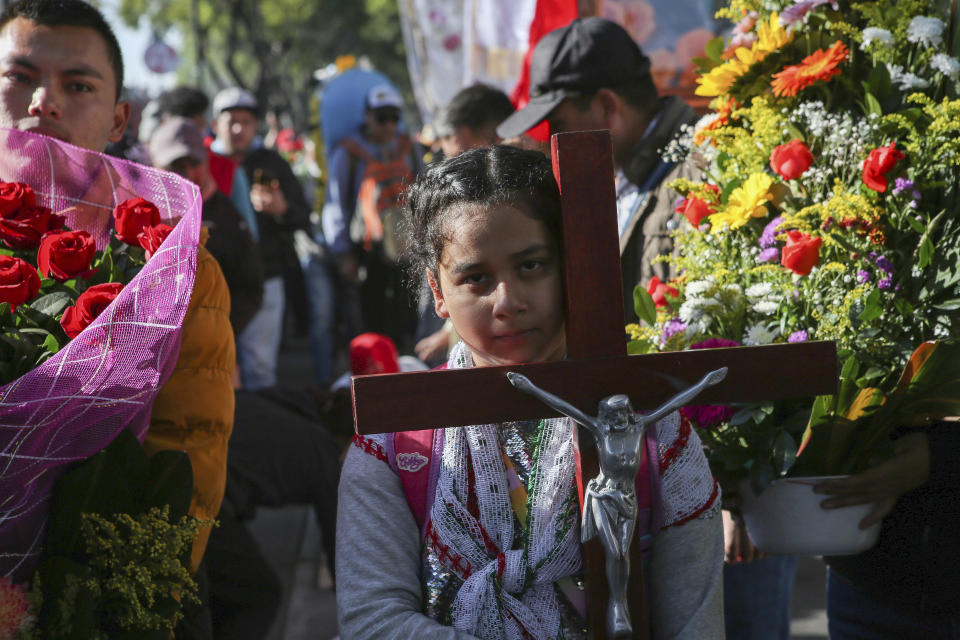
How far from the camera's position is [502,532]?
1.77 meters

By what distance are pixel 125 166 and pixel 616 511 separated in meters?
1.28

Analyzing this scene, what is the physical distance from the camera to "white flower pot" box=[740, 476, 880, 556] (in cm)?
222

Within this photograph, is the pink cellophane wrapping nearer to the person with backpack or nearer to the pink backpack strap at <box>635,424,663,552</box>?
the pink backpack strap at <box>635,424,663,552</box>

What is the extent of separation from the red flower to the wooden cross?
795 mm

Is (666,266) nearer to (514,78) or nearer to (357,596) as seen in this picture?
(357,596)

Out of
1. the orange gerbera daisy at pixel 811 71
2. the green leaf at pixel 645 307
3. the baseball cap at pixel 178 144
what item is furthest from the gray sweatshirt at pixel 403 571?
the baseball cap at pixel 178 144

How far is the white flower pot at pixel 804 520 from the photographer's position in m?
2.22

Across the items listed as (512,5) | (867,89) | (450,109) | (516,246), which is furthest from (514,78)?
(516,246)

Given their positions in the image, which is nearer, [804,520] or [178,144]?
[804,520]

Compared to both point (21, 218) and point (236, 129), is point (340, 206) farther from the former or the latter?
point (21, 218)

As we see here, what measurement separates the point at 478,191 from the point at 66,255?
74 cm

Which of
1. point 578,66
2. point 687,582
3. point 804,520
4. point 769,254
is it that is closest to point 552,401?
point 687,582

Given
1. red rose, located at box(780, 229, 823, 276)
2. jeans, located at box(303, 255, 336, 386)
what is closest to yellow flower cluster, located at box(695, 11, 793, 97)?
red rose, located at box(780, 229, 823, 276)

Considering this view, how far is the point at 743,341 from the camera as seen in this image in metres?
2.41
